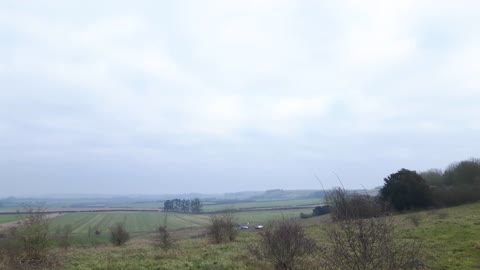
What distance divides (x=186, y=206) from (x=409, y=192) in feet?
236

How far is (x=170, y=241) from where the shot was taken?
85.1ft

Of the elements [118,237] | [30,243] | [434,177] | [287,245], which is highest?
[434,177]

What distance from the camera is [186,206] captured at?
350 ft

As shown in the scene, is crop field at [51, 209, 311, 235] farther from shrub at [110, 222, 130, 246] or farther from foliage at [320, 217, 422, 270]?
foliage at [320, 217, 422, 270]

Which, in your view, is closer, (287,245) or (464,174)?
(287,245)

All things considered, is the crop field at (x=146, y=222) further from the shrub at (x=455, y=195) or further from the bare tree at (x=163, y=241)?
Answer: the shrub at (x=455, y=195)

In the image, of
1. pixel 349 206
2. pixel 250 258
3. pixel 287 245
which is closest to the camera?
pixel 349 206

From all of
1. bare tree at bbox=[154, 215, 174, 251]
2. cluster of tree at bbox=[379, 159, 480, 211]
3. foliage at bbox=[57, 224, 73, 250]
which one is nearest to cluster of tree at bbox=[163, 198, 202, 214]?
cluster of tree at bbox=[379, 159, 480, 211]

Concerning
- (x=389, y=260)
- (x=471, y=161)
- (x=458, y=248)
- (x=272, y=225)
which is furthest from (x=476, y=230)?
(x=471, y=161)

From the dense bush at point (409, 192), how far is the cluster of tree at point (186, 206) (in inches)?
2459

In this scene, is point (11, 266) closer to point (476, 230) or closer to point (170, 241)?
point (170, 241)

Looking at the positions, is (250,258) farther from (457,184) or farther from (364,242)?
(457,184)

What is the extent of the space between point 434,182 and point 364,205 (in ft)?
177

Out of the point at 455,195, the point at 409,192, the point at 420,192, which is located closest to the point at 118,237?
the point at 409,192
